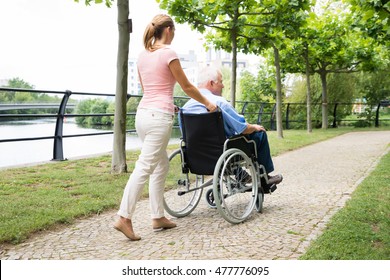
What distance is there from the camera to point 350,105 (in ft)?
67.8

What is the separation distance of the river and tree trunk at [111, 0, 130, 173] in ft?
5.81

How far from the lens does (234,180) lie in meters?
4.02

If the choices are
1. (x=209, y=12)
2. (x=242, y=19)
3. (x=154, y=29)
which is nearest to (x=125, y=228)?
(x=154, y=29)

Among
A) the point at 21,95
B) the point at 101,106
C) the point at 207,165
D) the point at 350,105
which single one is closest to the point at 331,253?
the point at 207,165

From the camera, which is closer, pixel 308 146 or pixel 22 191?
pixel 22 191

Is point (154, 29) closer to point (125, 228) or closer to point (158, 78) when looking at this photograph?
point (158, 78)

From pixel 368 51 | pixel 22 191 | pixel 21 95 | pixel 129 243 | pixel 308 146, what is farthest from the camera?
pixel 368 51

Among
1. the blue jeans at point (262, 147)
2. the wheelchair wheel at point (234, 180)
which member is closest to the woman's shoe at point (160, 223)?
the wheelchair wheel at point (234, 180)

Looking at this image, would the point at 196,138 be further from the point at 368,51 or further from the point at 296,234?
the point at 368,51

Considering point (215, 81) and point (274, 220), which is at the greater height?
point (215, 81)

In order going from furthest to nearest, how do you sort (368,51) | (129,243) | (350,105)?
(350,105), (368,51), (129,243)

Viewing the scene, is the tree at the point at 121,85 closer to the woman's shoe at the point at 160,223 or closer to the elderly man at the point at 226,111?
the elderly man at the point at 226,111

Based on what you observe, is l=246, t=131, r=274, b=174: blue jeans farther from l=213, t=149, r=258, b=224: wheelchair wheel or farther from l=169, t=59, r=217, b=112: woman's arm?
l=169, t=59, r=217, b=112: woman's arm

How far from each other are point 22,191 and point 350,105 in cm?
1812
